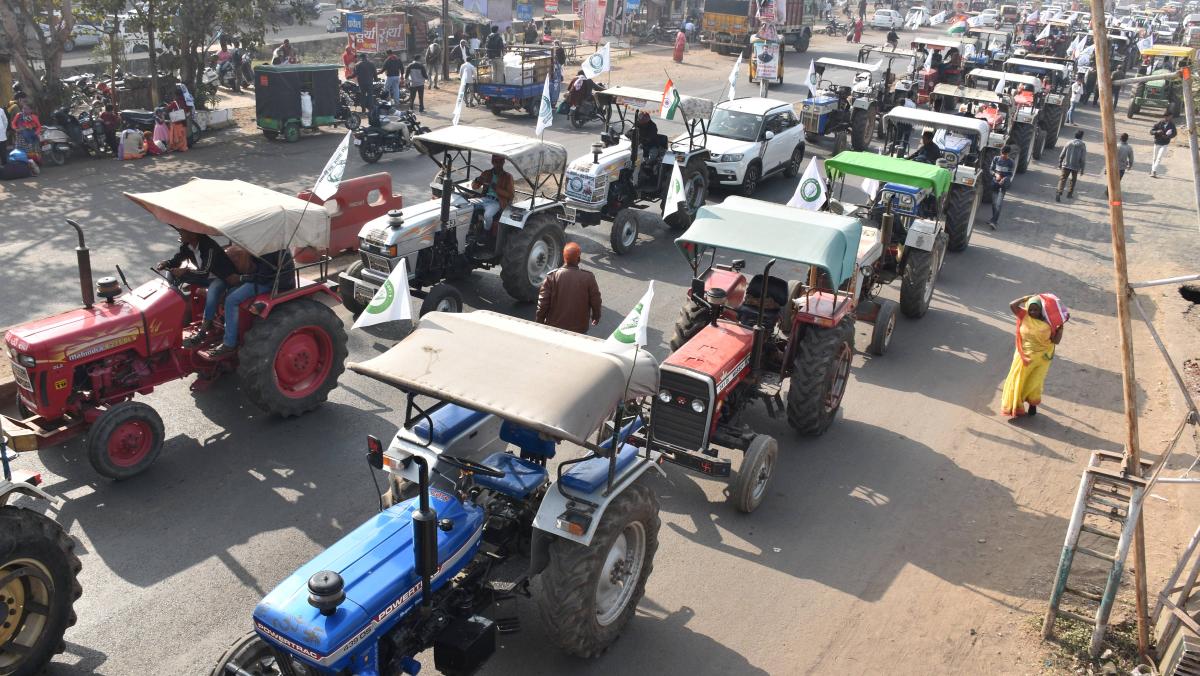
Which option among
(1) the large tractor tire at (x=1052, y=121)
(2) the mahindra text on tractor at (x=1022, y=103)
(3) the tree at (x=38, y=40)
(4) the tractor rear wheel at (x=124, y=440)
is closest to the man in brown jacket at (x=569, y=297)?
(4) the tractor rear wheel at (x=124, y=440)

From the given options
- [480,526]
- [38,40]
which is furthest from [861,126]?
[480,526]

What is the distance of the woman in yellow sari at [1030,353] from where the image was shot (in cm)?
972

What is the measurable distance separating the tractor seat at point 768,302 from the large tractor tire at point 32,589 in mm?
5687

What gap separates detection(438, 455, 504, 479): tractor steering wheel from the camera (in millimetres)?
5605

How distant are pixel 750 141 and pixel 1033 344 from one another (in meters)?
8.94

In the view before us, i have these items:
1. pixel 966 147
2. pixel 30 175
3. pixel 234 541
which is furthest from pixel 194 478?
pixel 966 147

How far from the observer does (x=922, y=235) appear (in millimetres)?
11836

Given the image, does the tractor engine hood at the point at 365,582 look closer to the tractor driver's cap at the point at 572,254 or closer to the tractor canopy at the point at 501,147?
the tractor driver's cap at the point at 572,254

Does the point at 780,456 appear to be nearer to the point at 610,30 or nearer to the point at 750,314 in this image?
the point at 750,314

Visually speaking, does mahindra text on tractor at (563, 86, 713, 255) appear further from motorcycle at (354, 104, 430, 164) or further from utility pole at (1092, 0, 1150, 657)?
utility pole at (1092, 0, 1150, 657)

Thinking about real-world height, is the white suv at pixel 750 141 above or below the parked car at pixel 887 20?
below

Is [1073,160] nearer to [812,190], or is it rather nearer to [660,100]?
[660,100]

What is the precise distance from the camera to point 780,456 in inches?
348

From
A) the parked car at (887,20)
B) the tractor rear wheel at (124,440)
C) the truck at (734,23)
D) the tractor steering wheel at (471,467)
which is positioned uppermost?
the parked car at (887,20)
